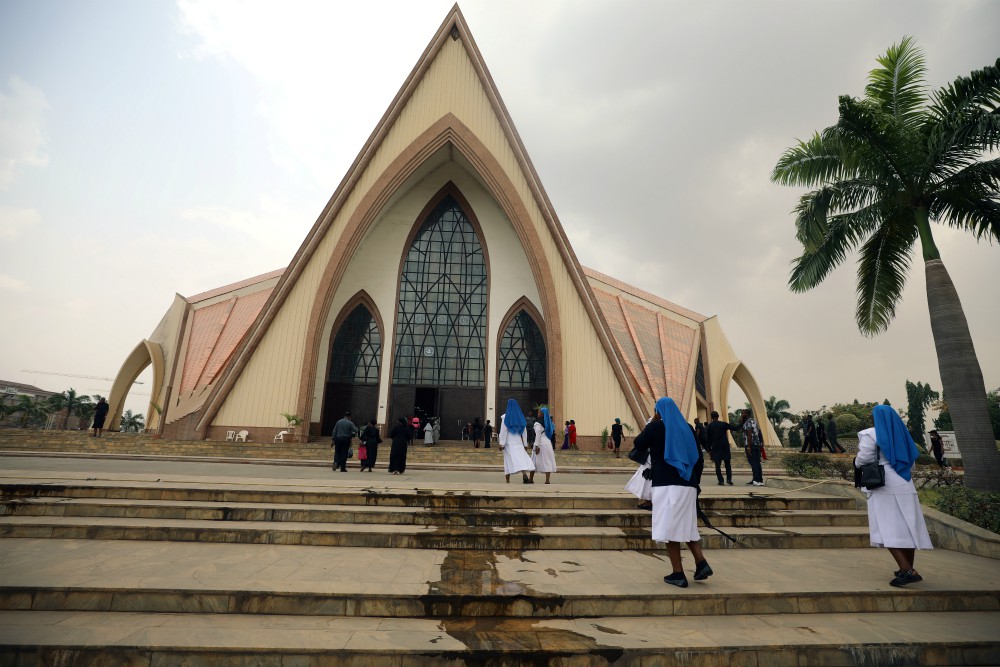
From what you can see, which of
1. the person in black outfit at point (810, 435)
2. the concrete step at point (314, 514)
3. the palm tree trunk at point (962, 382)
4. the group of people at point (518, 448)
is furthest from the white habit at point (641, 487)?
the person in black outfit at point (810, 435)

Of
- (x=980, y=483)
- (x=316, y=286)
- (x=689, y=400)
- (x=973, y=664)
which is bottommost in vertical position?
(x=973, y=664)

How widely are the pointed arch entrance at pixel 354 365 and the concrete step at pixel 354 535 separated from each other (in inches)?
554

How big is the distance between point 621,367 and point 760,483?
8.10 meters

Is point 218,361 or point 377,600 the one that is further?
point 218,361

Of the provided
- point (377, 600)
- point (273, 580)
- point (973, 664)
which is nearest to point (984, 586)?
point (973, 664)

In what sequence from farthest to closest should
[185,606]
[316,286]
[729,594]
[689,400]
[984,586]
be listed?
[689,400]
[316,286]
[984,586]
[729,594]
[185,606]

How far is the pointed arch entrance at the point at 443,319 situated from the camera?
20.0 meters

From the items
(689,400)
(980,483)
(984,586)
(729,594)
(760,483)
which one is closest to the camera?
→ (729,594)

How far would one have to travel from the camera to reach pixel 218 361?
65.1ft

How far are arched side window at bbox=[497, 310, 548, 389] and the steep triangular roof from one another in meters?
3.53

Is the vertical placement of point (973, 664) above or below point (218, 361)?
below

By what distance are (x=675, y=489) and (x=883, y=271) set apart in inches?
389

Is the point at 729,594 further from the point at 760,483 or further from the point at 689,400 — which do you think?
the point at 689,400

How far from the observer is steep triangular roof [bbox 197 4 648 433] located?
1666 cm
